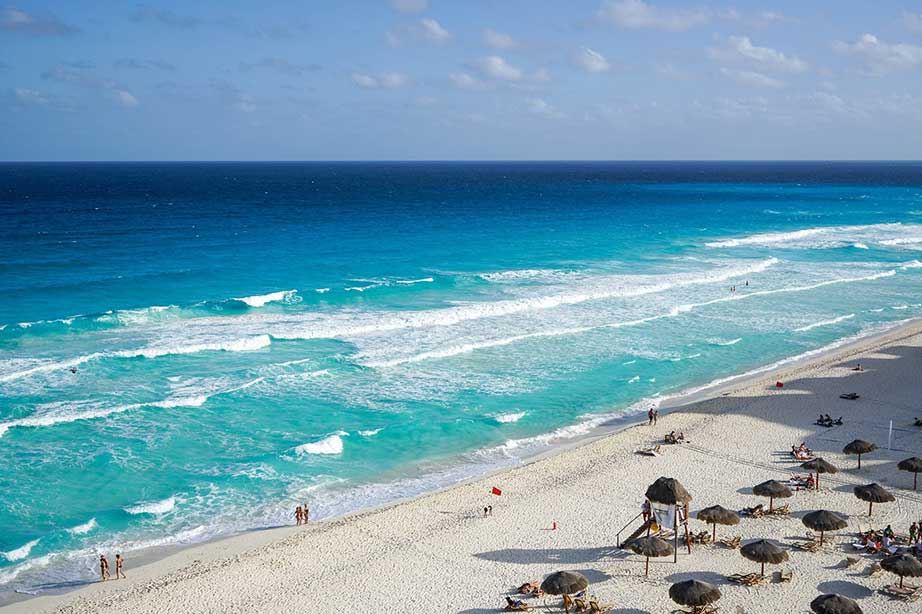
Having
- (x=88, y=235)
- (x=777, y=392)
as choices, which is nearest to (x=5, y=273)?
(x=88, y=235)

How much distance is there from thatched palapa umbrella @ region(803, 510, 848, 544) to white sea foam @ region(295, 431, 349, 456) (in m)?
15.1

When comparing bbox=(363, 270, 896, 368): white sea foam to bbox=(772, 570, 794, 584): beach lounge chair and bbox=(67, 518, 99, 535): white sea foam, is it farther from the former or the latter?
bbox=(772, 570, 794, 584): beach lounge chair

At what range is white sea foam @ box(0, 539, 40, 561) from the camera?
20.8m

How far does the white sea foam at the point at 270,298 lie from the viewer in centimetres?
4712

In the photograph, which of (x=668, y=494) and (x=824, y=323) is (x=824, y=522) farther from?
(x=824, y=323)

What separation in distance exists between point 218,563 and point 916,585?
16938mm

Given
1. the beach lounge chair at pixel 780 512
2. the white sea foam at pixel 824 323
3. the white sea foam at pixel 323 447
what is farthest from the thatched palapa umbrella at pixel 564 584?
the white sea foam at pixel 824 323

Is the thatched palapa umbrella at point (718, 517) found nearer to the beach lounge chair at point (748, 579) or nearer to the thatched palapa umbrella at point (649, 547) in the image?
the thatched palapa umbrella at point (649, 547)

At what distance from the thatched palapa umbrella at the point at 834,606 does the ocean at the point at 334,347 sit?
12.2 meters

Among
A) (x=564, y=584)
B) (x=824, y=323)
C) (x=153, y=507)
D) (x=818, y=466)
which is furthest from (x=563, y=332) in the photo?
(x=564, y=584)

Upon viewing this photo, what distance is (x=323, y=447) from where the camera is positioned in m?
27.8

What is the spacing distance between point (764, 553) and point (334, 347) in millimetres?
24806

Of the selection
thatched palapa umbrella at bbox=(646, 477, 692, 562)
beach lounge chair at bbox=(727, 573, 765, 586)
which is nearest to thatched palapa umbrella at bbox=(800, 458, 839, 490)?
thatched palapa umbrella at bbox=(646, 477, 692, 562)

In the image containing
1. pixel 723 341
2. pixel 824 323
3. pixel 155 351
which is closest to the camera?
pixel 155 351
